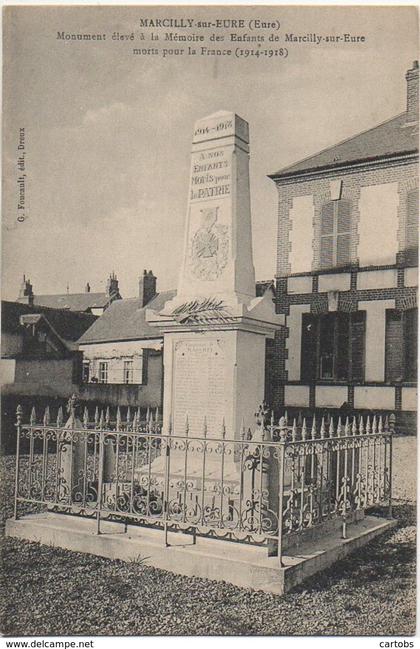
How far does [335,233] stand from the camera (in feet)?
33.8

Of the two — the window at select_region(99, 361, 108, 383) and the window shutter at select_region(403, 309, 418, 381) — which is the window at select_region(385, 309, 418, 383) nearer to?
the window shutter at select_region(403, 309, 418, 381)

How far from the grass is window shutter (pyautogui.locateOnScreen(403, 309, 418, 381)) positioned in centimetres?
408

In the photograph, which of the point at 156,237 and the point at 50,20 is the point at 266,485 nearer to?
the point at 50,20

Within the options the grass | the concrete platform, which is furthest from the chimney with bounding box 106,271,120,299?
the grass

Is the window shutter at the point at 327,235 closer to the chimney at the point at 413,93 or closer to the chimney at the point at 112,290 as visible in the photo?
the chimney at the point at 413,93

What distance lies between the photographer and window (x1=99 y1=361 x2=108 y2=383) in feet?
50.6

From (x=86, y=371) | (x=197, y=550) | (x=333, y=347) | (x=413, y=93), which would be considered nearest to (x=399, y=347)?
(x=333, y=347)

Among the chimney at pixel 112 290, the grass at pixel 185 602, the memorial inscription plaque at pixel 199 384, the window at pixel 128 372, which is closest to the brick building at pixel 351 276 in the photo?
the memorial inscription plaque at pixel 199 384

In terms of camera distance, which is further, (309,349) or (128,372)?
(128,372)

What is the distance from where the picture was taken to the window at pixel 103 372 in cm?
1542

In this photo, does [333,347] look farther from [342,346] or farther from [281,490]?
[281,490]

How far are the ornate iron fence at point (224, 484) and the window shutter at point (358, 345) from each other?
8.72 ft

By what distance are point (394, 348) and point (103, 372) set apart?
27.9 ft
